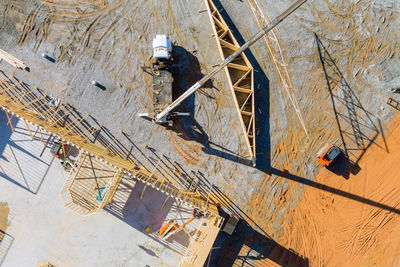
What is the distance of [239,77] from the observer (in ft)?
43.9

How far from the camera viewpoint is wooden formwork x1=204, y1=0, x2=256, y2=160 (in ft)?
41.5

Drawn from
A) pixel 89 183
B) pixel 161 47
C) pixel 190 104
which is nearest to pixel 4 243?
pixel 89 183

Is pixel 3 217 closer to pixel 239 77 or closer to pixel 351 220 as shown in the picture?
pixel 239 77

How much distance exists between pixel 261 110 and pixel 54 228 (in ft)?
41.2

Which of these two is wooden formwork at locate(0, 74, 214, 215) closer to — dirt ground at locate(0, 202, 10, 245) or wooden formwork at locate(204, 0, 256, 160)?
dirt ground at locate(0, 202, 10, 245)

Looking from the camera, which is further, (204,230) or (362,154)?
(362,154)

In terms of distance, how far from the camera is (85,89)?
1333 centimetres

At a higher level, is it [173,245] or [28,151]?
[28,151]

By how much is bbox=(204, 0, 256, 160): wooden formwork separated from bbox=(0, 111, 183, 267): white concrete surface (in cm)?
769

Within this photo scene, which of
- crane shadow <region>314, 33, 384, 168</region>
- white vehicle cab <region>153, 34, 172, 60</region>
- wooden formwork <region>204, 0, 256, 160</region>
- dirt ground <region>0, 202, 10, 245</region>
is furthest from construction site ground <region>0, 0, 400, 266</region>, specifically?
dirt ground <region>0, 202, 10, 245</region>

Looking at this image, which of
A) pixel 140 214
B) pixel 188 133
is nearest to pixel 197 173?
pixel 188 133

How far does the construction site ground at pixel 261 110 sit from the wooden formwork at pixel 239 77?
479 millimetres

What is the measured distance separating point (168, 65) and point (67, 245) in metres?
10.9

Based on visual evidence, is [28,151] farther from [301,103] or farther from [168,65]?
[301,103]
